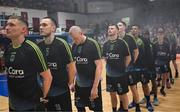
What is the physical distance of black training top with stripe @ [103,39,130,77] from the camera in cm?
600

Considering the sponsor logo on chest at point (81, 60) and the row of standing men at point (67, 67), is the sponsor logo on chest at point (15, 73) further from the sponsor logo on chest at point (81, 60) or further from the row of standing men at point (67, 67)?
the sponsor logo on chest at point (81, 60)

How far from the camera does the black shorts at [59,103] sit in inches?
175

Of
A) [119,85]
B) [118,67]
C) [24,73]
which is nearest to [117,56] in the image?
[118,67]

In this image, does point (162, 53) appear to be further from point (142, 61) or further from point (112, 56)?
point (112, 56)

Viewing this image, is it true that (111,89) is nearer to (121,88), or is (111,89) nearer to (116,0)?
(121,88)

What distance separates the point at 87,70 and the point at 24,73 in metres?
1.82

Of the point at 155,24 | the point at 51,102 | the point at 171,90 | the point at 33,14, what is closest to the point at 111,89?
the point at 51,102

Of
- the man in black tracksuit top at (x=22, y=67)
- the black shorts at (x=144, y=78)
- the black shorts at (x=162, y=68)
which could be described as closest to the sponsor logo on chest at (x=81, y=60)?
the man in black tracksuit top at (x=22, y=67)

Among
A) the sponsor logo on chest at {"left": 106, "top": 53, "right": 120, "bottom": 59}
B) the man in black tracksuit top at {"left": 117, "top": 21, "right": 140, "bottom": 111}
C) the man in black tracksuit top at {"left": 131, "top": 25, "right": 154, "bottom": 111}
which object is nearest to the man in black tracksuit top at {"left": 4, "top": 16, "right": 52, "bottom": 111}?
the sponsor logo on chest at {"left": 106, "top": 53, "right": 120, "bottom": 59}

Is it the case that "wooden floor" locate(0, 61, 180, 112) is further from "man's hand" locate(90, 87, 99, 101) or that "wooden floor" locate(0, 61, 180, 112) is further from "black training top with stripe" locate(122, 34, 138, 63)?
"man's hand" locate(90, 87, 99, 101)

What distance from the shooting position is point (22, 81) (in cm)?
355

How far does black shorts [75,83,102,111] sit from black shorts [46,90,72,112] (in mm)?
696

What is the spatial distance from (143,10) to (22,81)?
28.7m

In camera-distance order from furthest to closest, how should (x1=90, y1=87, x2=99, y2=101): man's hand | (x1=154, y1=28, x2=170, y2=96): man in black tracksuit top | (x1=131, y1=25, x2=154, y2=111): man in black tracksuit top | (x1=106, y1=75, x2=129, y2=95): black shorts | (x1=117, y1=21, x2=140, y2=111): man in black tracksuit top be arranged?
1. (x1=154, y1=28, x2=170, y2=96): man in black tracksuit top
2. (x1=131, y1=25, x2=154, y2=111): man in black tracksuit top
3. (x1=117, y1=21, x2=140, y2=111): man in black tracksuit top
4. (x1=106, y1=75, x2=129, y2=95): black shorts
5. (x1=90, y1=87, x2=99, y2=101): man's hand
